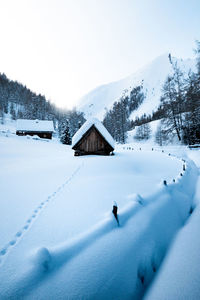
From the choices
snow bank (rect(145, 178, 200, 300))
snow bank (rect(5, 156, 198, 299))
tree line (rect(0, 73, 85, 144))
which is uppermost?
tree line (rect(0, 73, 85, 144))

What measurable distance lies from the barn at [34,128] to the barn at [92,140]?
95.7 ft

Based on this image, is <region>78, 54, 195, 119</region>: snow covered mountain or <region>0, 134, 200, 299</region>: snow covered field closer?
<region>0, 134, 200, 299</region>: snow covered field

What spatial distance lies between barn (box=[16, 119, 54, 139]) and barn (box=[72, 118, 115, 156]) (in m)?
29.2

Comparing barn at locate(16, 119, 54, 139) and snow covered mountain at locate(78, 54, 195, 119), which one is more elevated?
snow covered mountain at locate(78, 54, 195, 119)

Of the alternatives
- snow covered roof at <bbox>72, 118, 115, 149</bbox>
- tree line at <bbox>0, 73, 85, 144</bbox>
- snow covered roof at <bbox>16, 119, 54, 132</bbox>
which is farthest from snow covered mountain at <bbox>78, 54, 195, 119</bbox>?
snow covered roof at <bbox>72, 118, 115, 149</bbox>

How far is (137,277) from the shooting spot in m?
2.25

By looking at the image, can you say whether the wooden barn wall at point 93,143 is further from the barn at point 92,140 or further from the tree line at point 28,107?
the tree line at point 28,107

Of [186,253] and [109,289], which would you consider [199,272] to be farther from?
[109,289]

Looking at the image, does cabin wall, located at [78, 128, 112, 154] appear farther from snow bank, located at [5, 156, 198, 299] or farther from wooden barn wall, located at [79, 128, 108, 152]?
snow bank, located at [5, 156, 198, 299]

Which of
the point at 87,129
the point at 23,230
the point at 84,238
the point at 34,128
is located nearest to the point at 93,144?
the point at 87,129

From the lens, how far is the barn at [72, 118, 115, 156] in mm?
12281

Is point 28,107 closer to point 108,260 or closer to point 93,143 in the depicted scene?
point 93,143

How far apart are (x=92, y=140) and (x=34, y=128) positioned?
1229 inches

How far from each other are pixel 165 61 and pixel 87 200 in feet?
683
